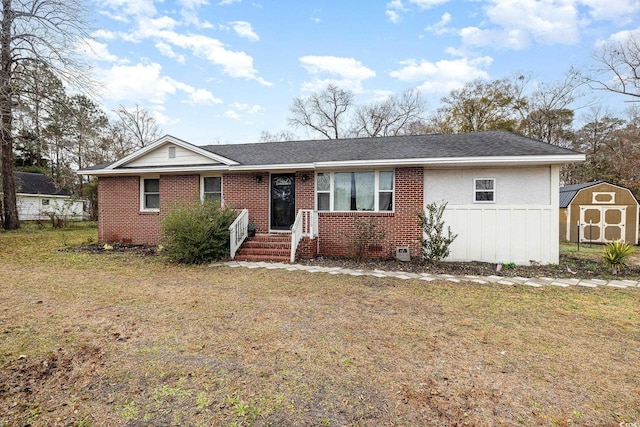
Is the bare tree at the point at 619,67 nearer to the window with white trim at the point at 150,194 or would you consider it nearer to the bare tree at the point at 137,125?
the window with white trim at the point at 150,194

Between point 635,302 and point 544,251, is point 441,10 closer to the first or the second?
point 544,251

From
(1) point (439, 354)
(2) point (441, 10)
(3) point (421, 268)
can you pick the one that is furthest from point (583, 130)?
(1) point (439, 354)

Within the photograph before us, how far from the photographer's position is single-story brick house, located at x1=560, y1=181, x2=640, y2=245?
13508 millimetres

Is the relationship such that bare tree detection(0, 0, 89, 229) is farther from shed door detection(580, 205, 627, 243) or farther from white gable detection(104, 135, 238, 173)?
shed door detection(580, 205, 627, 243)

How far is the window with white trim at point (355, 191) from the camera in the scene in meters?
9.30

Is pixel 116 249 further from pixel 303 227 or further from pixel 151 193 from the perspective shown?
pixel 303 227

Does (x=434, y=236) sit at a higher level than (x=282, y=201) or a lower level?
lower

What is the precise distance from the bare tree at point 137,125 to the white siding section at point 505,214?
90.4 ft

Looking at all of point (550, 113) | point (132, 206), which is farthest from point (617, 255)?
point (550, 113)

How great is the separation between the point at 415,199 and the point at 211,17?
9.34 metres

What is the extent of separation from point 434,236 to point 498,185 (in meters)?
2.32

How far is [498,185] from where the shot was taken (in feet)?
28.1

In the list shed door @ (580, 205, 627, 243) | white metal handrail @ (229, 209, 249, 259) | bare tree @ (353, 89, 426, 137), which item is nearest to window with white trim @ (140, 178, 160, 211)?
white metal handrail @ (229, 209, 249, 259)

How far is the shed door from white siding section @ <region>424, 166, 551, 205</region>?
8202 millimetres
